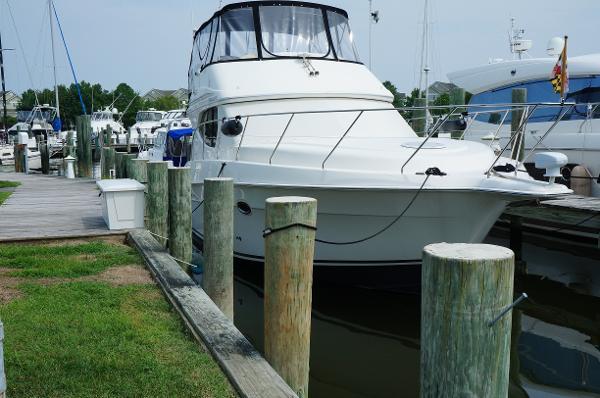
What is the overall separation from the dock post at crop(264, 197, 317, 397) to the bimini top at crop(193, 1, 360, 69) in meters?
5.20

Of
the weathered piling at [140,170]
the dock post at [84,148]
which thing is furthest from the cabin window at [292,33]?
the dock post at [84,148]

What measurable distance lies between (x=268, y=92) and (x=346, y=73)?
4.33ft

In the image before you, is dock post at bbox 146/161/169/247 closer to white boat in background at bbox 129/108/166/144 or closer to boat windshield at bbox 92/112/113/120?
white boat in background at bbox 129/108/166/144

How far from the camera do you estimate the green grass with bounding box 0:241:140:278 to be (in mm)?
5449

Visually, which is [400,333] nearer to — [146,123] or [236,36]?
[236,36]

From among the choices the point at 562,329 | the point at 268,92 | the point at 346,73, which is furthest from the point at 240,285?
the point at 562,329

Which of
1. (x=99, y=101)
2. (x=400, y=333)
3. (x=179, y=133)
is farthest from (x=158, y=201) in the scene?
(x=99, y=101)

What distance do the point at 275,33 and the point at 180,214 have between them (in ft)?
12.0

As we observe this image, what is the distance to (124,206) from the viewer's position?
7055 mm

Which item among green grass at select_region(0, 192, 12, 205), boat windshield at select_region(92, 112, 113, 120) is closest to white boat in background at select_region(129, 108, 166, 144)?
boat windshield at select_region(92, 112, 113, 120)

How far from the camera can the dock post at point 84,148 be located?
1864cm

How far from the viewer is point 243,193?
290 inches

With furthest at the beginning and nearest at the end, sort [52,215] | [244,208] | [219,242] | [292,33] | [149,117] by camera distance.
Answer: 1. [149,117]
2. [292,33]
3. [52,215]
4. [244,208]
5. [219,242]

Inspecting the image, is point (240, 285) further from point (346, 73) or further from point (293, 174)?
point (346, 73)
